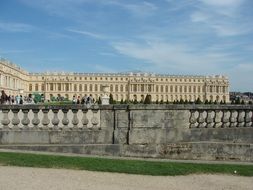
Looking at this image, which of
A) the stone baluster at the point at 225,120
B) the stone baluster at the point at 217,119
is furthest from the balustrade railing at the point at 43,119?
the stone baluster at the point at 225,120

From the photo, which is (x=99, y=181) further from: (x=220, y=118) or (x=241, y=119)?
(x=241, y=119)

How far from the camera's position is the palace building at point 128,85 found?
457 feet

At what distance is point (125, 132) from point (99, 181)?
101 inches

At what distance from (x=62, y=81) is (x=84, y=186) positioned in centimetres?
13584

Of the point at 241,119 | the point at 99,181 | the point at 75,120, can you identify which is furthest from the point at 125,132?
the point at 241,119

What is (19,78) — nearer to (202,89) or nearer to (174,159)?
(202,89)

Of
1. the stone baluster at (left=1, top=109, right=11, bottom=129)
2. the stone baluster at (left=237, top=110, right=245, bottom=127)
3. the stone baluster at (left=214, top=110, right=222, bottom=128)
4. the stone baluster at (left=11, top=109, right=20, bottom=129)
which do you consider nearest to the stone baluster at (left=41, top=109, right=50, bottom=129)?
the stone baluster at (left=11, top=109, right=20, bottom=129)

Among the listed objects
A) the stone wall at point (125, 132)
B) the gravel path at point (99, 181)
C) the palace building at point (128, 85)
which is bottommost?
the gravel path at point (99, 181)

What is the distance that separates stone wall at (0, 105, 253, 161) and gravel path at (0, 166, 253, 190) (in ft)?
5.29

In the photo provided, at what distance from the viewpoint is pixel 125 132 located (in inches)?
348

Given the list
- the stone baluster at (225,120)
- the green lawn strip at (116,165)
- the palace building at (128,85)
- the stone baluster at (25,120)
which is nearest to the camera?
the green lawn strip at (116,165)

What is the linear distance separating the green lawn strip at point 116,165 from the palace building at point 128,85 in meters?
123

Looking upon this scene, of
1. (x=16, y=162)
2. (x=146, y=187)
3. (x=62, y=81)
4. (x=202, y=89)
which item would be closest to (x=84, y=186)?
(x=146, y=187)

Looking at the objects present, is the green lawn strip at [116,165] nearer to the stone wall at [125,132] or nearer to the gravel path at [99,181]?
the gravel path at [99,181]
